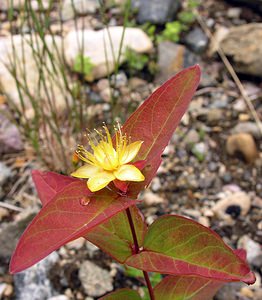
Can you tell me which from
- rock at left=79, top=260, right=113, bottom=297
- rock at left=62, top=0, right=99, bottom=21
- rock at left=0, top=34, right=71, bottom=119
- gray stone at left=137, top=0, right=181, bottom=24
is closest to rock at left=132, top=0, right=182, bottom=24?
gray stone at left=137, top=0, right=181, bottom=24

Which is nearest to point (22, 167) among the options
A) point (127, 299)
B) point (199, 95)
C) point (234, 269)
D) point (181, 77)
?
point (199, 95)

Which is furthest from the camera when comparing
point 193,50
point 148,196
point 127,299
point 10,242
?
point 193,50

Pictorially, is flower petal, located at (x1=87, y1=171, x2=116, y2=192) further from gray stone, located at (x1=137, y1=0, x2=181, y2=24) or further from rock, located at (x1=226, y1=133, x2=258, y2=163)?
gray stone, located at (x1=137, y1=0, x2=181, y2=24)

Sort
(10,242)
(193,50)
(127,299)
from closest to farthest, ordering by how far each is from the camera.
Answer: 1. (127,299)
2. (10,242)
3. (193,50)

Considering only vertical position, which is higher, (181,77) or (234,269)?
(181,77)

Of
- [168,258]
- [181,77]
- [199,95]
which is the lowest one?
[199,95]

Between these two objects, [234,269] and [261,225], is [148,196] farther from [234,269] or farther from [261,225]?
[234,269]

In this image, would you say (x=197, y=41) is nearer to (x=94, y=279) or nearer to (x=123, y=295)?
(x=94, y=279)

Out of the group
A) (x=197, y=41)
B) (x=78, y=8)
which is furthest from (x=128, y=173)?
(x=78, y=8)
